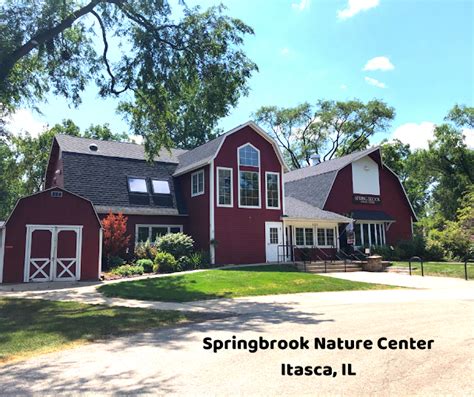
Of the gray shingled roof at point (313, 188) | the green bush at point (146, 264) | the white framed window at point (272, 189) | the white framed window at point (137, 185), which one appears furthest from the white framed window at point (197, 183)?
the gray shingled roof at point (313, 188)

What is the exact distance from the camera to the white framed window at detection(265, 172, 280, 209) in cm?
2497

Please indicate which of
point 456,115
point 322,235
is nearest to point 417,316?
point 322,235

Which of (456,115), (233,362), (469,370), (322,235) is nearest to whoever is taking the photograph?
(469,370)

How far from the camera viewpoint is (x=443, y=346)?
6855 mm

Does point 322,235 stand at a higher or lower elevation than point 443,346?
higher

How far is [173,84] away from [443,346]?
1537cm

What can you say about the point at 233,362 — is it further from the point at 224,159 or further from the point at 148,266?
the point at 224,159

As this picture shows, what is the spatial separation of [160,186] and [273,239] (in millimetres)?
7502

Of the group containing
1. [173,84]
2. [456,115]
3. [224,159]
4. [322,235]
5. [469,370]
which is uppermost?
[456,115]

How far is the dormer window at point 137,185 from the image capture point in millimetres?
24078

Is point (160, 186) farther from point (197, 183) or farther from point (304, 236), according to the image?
point (304, 236)

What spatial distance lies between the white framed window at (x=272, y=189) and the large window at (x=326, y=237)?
155 inches

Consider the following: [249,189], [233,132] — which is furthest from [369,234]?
[233,132]

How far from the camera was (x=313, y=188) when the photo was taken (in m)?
31.0
